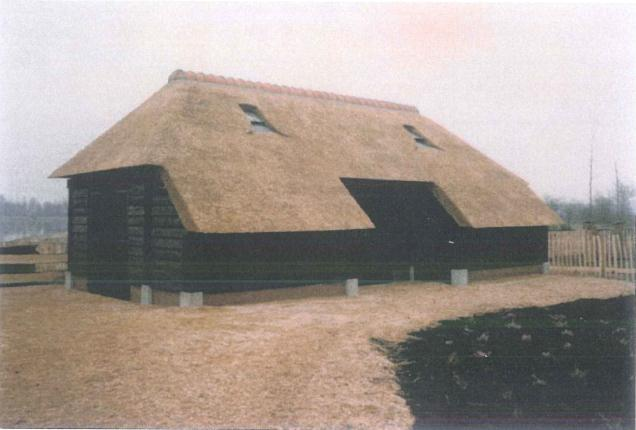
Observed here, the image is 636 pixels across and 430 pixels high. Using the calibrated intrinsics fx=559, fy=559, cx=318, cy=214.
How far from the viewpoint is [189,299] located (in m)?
12.3

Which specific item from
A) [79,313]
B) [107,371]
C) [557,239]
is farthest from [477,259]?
[107,371]

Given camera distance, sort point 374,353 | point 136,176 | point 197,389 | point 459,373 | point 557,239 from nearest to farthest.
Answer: point 197,389
point 459,373
point 374,353
point 136,176
point 557,239

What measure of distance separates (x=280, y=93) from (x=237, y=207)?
7549 millimetres

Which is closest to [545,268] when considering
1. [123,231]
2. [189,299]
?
[189,299]

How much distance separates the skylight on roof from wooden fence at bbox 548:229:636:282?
11.3 metres

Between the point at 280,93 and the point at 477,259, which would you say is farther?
the point at 280,93

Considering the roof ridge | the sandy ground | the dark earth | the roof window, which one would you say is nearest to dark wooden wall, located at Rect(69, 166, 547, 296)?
the sandy ground

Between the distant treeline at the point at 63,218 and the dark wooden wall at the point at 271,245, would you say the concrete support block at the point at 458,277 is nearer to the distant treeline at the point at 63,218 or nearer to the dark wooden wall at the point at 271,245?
the dark wooden wall at the point at 271,245

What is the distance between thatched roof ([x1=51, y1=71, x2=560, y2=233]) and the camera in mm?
12891

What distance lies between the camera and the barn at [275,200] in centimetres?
1285

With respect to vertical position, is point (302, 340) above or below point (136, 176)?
below

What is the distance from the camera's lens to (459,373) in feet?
24.2

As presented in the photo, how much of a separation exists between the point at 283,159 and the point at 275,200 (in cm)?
205

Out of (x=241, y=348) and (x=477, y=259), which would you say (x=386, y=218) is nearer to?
(x=477, y=259)
